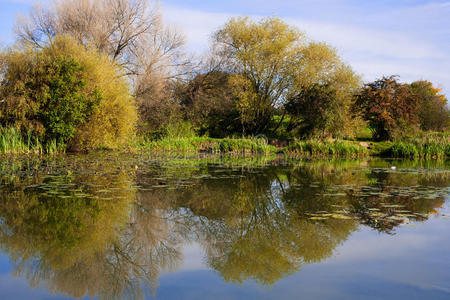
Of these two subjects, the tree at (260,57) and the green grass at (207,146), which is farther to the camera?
the tree at (260,57)

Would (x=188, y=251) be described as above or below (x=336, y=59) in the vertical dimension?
below

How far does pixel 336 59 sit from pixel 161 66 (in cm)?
1198

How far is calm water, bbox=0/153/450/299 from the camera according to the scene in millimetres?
3164

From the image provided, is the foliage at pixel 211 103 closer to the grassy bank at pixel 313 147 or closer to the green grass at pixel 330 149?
the grassy bank at pixel 313 147

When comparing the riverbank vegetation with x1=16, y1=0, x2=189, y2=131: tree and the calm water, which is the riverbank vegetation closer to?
x1=16, y1=0, x2=189, y2=131: tree

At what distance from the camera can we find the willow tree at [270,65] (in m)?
26.0

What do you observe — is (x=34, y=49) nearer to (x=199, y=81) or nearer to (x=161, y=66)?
(x=161, y=66)

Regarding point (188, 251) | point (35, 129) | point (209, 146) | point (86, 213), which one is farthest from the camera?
point (209, 146)

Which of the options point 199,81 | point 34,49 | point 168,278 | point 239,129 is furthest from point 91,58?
point 168,278

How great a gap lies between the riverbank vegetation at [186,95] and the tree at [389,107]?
0.21 ft

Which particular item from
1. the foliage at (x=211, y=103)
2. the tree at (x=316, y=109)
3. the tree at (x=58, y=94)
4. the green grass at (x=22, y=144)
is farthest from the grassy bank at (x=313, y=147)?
the foliage at (x=211, y=103)

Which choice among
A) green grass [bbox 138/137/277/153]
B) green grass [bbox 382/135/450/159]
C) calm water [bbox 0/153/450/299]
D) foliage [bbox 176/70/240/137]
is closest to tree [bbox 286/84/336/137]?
green grass [bbox 138/137/277/153]

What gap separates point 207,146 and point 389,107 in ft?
36.3

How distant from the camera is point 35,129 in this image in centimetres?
1614
